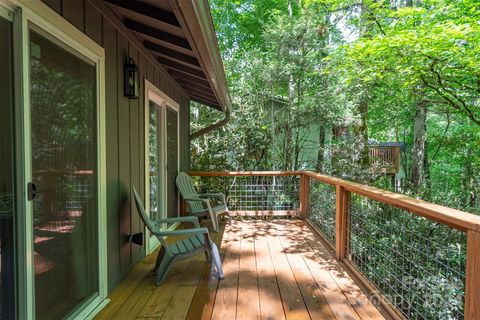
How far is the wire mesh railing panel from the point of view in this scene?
608 cm

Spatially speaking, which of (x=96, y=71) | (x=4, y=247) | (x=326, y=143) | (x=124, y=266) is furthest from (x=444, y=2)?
(x=4, y=247)

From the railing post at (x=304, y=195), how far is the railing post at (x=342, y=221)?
1.95 metres

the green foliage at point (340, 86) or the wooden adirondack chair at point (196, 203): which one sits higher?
the green foliage at point (340, 86)

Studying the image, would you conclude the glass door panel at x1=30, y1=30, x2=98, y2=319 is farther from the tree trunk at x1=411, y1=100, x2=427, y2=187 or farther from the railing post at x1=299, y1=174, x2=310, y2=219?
the tree trunk at x1=411, y1=100, x2=427, y2=187

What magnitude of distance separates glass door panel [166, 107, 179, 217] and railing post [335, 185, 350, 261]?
2.41m

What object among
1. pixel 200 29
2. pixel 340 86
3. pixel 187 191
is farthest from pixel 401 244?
pixel 340 86

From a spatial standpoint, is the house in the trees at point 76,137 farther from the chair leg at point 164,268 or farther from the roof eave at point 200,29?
the chair leg at point 164,268

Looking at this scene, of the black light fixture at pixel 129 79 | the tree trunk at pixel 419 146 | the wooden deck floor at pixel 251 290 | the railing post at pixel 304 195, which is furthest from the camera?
the tree trunk at pixel 419 146

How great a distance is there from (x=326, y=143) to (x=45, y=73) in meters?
7.46

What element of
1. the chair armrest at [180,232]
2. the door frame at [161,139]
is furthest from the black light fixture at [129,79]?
the chair armrest at [180,232]

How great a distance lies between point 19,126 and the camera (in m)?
1.50

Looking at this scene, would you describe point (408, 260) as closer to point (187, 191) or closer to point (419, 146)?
point (187, 191)

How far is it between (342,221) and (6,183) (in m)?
3.00

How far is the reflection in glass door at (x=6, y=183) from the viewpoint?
1399 millimetres
